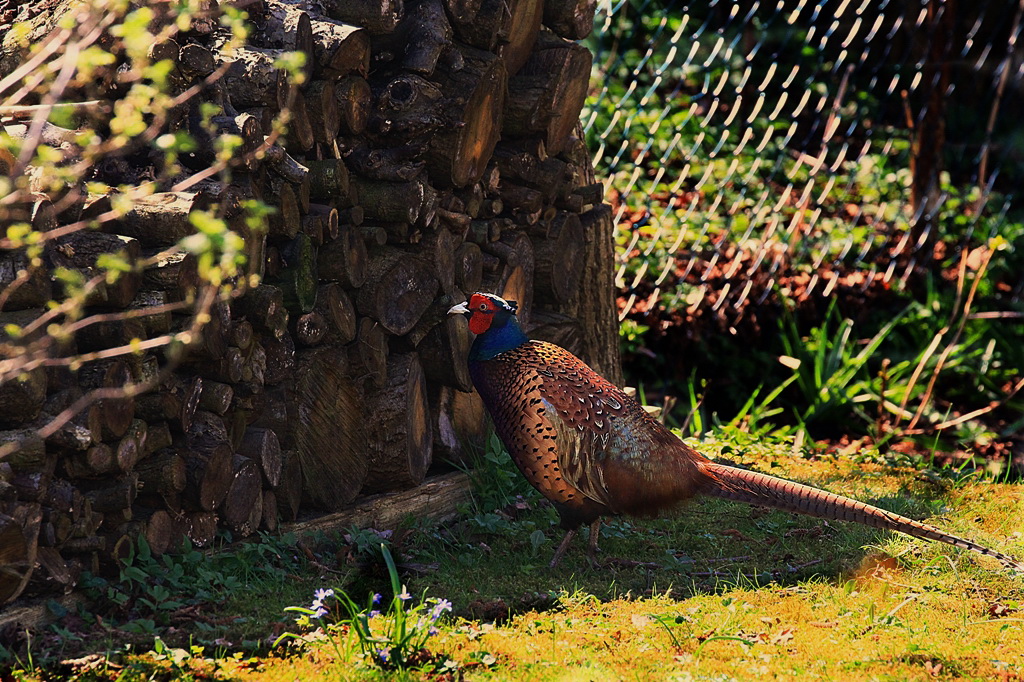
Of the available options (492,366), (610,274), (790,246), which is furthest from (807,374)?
(492,366)

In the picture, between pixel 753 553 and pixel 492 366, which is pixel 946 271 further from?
pixel 492 366

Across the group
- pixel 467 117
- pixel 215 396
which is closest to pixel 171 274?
pixel 215 396

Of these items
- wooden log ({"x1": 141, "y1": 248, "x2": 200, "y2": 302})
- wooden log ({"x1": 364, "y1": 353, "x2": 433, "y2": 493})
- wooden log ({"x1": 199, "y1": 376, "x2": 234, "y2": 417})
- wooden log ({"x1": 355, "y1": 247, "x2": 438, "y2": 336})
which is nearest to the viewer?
wooden log ({"x1": 141, "y1": 248, "x2": 200, "y2": 302})

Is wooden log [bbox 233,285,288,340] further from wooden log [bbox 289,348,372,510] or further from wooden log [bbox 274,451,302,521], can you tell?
wooden log [bbox 274,451,302,521]

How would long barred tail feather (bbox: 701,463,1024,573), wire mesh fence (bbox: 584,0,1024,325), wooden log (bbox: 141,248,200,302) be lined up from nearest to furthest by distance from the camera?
wooden log (bbox: 141,248,200,302) < long barred tail feather (bbox: 701,463,1024,573) < wire mesh fence (bbox: 584,0,1024,325)

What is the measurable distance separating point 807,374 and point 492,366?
9.27ft

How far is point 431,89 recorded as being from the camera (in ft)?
12.5

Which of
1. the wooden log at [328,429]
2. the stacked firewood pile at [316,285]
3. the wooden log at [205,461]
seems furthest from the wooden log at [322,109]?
the wooden log at [205,461]

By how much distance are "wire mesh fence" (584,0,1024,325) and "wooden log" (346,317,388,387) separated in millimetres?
2695

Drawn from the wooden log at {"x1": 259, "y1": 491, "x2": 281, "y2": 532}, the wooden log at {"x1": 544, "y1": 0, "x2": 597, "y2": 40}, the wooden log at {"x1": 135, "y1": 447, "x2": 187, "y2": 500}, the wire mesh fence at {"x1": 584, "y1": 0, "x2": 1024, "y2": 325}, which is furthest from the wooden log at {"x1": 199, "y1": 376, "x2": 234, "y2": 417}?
the wire mesh fence at {"x1": 584, "y1": 0, "x2": 1024, "y2": 325}

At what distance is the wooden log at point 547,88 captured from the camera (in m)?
4.38

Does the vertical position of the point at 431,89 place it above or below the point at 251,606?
above

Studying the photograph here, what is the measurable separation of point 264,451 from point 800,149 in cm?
605

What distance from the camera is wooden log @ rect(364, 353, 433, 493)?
151 inches
